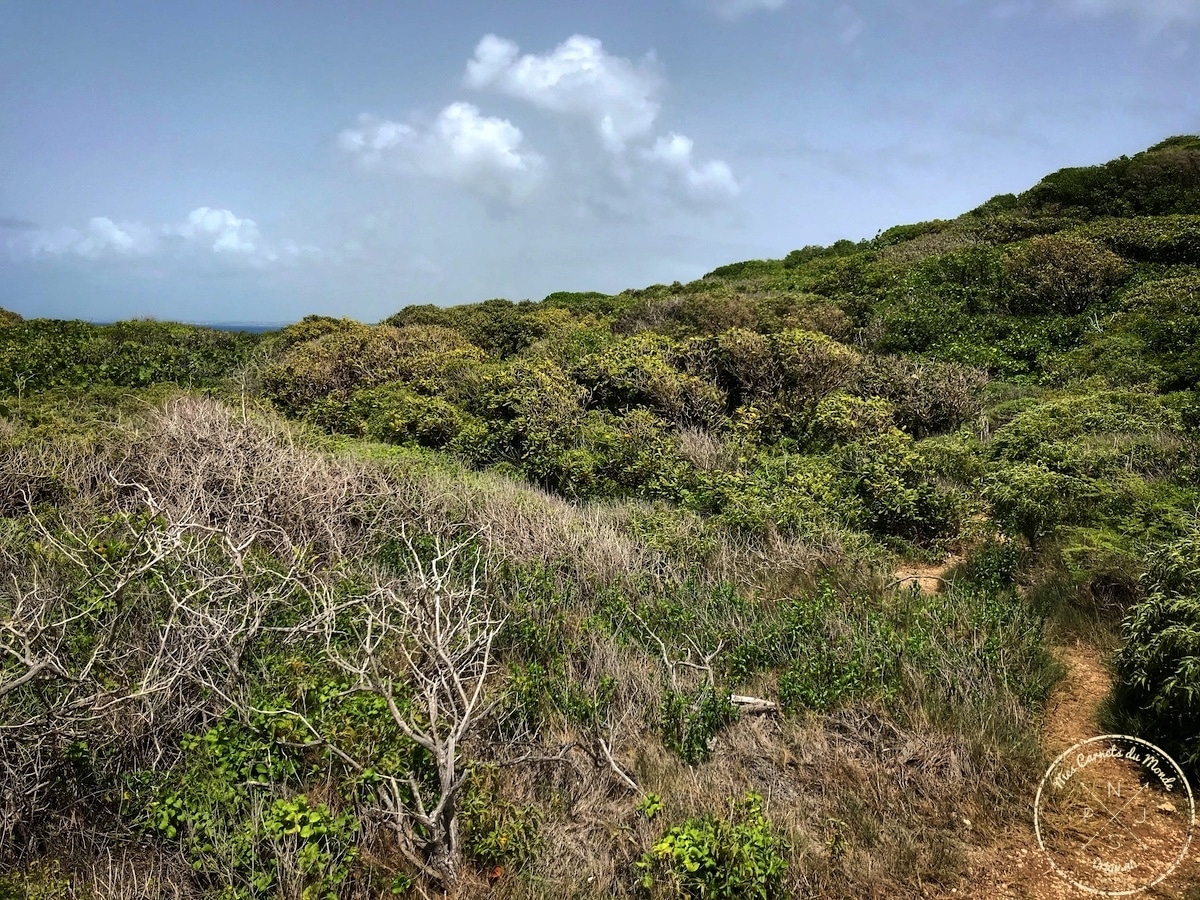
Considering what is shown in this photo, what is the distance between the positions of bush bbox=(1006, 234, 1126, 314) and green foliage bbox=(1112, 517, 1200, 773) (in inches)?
582

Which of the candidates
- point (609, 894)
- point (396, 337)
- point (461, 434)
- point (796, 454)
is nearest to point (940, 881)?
point (609, 894)

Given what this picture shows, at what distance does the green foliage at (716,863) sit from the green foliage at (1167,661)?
2431 millimetres

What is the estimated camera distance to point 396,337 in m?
15.2

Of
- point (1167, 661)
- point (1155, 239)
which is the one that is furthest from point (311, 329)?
point (1155, 239)

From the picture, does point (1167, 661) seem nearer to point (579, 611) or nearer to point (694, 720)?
point (694, 720)

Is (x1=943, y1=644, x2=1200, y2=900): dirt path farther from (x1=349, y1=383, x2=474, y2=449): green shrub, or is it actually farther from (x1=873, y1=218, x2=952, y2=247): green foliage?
(x1=873, y1=218, x2=952, y2=247): green foliage

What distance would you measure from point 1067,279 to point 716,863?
18683 mm

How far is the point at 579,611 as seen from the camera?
5.89m

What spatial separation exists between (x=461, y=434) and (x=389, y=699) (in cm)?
780

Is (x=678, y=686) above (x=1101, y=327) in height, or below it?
below

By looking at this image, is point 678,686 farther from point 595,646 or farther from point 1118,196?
point 1118,196

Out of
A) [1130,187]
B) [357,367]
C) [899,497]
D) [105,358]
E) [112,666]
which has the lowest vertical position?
[112,666]

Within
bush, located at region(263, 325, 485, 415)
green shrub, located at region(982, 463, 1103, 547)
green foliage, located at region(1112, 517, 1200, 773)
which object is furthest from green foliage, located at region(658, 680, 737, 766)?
bush, located at region(263, 325, 485, 415)

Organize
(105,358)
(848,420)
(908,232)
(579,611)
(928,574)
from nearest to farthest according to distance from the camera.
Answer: (579,611) < (928,574) < (848,420) < (105,358) < (908,232)
